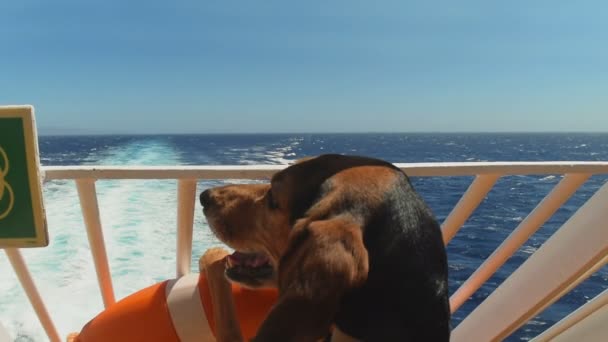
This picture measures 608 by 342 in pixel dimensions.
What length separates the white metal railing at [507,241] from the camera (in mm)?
2188

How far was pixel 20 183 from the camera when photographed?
1784 mm

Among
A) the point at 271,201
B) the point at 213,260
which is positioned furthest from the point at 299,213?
the point at 213,260

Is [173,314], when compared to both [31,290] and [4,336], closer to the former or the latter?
[4,336]

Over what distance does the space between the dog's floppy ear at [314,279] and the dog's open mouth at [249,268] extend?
0.64m

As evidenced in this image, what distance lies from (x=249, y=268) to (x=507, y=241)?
1534 millimetres

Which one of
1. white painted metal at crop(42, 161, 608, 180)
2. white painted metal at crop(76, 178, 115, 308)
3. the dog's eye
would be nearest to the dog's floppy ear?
the dog's eye

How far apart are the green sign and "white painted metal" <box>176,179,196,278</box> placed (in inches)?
24.2

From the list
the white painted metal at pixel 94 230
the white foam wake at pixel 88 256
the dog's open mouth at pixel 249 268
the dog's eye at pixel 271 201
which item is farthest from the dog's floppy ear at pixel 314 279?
the white foam wake at pixel 88 256

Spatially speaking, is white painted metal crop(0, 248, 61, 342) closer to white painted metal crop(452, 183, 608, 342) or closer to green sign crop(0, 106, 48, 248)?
green sign crop(0, 106, 48, 248)

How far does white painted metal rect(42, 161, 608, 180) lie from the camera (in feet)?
6.96

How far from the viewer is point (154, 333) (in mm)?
1941

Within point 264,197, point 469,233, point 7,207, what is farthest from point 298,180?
point 469,233

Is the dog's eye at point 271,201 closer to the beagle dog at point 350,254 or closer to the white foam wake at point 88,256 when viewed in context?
the beagle dog at point 350,254

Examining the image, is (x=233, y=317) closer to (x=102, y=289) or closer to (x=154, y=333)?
(x=154, y=333)
